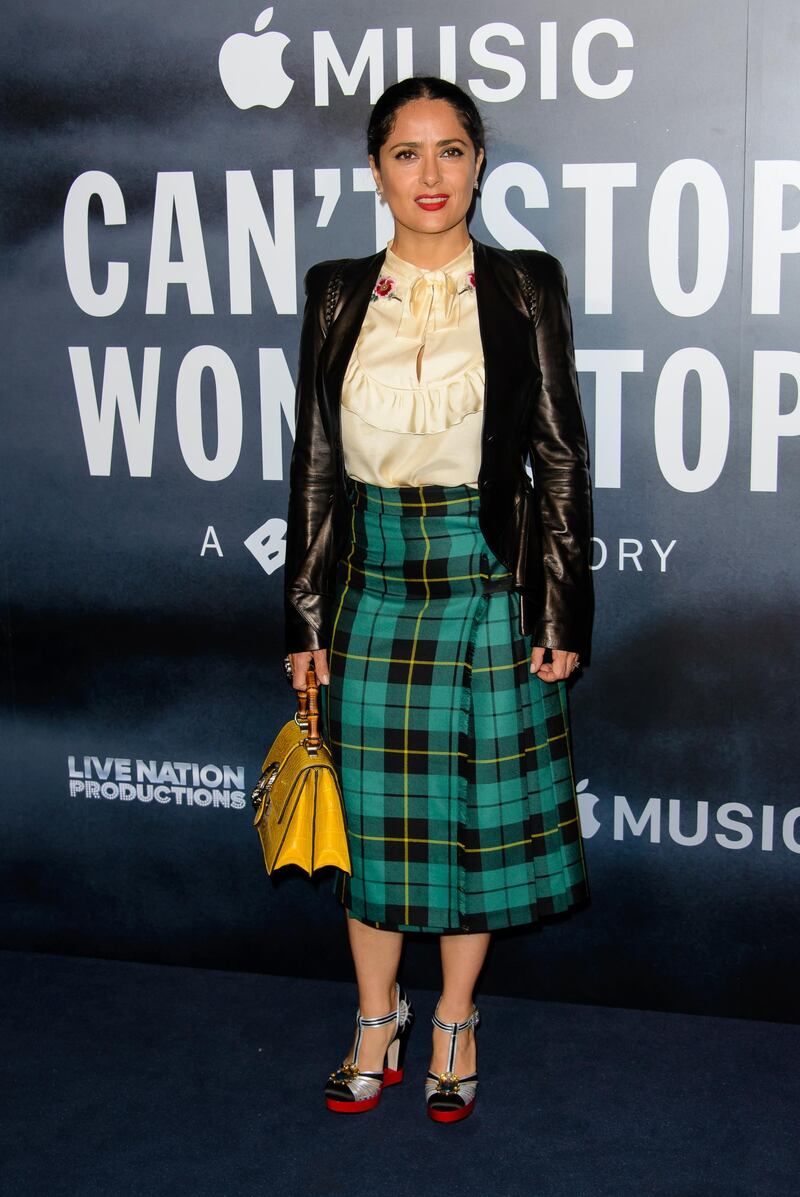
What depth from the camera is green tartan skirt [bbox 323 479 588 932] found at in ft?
8.20

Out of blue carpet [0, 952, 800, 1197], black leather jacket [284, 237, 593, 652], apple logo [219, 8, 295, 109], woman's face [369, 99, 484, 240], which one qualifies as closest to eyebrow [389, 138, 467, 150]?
woman's face [369, 99, 484, 240]

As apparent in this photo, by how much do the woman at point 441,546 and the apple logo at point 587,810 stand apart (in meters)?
0.37

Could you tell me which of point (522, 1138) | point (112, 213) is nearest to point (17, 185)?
point (112, 213)

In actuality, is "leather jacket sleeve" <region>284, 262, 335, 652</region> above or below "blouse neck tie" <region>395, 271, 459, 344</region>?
below

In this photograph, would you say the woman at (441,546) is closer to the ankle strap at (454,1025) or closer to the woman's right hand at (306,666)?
the woman's right hand at (306,666)

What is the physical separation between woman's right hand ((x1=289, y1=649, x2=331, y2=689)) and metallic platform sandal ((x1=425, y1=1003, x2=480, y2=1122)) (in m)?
0.73

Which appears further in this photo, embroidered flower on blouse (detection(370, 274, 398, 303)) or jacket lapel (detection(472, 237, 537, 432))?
embroidered flower on blouse (detection(370, 274, 398, 303))

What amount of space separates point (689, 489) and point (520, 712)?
0.64m

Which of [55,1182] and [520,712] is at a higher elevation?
[520,712]

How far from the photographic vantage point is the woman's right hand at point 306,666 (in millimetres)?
2625

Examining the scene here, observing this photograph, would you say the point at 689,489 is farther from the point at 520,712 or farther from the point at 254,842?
the point at 254,842

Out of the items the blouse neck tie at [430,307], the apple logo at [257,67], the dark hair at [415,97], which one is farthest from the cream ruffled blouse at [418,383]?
the apple logo at [257,67]

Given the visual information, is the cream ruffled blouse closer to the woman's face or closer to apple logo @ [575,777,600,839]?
the woman's face

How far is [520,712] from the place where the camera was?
2.54 metres
